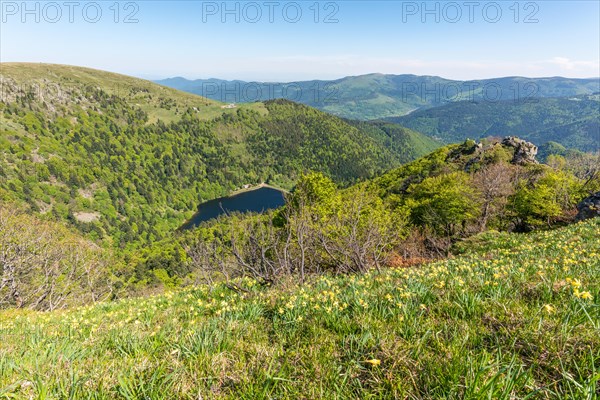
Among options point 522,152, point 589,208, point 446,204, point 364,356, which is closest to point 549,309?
point 364,356

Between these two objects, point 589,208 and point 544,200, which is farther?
point 544,200

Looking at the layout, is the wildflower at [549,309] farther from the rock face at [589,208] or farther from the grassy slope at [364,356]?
the rock face at [589,208]

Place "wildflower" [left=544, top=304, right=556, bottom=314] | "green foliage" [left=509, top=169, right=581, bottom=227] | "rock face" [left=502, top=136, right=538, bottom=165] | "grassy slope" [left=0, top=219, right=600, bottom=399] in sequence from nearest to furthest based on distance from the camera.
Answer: "grassy slope" [left=0, top=219, right=600, bottom=399] < "wildflower" [left=544, top=304, right=556, bottom=314] < "green foliage" [left=509, top=169, right=581, bottom=227] < "rock face" [left=502, top=136, right=538, bottom=165]

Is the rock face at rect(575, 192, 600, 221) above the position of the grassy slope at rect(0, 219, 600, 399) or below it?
below

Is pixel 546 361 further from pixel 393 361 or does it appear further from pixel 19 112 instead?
pixel 19 112

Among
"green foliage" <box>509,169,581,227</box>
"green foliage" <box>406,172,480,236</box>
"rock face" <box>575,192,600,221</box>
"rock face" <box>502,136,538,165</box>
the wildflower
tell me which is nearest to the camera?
the wildflower

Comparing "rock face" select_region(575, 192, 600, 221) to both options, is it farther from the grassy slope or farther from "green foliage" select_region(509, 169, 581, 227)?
the grassy slope

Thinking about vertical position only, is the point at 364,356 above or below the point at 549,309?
below

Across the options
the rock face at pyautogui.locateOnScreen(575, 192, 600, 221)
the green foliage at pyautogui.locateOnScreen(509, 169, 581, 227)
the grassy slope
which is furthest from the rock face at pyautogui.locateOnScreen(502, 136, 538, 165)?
the grassy slope

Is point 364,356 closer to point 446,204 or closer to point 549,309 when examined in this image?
point 549,309

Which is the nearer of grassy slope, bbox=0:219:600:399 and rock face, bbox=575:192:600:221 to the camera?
grassy slope, bbox=0:219:600:399

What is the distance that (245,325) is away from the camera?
421cm

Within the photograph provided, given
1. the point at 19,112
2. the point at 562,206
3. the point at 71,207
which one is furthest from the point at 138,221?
the point at 562,206

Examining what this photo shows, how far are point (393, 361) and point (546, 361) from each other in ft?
4.30
